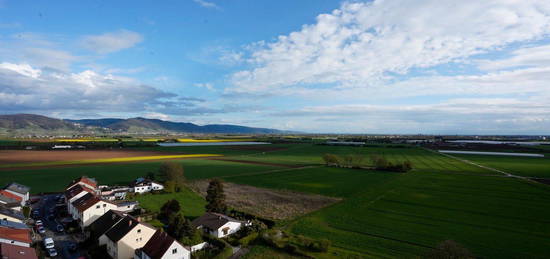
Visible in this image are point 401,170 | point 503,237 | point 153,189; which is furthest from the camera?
point 401,170

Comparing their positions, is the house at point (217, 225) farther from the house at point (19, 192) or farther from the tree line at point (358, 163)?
the tree line at point (358, 163)

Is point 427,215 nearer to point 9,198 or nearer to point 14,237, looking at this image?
point 14,237

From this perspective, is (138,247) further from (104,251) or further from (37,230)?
(37,230)

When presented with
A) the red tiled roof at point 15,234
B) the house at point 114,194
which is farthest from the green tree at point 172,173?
the red tiled roof at point 15,234

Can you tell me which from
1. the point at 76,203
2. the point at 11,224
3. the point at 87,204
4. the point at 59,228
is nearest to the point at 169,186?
the point at 76,203

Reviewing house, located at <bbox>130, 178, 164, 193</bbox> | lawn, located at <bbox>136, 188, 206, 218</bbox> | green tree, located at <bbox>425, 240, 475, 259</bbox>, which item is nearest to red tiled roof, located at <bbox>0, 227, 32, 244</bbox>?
lawn, located at <bbox>136, 188, 206, 218</bbox>

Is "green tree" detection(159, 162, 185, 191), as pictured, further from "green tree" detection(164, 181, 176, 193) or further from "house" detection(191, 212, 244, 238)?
"house" detection(191, 212, 244, 238)

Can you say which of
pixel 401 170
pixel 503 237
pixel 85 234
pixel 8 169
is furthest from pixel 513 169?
pixel 8 169
